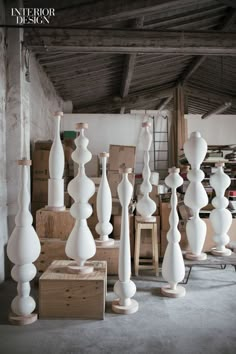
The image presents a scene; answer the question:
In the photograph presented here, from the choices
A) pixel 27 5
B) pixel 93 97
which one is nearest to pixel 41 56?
pixel 27 5

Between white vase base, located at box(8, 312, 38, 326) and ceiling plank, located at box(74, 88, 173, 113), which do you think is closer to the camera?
white vase base, located at box(8, 312, 38, 326)

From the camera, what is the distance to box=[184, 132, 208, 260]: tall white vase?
122 inches

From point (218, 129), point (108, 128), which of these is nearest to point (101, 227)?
point (108, 128)

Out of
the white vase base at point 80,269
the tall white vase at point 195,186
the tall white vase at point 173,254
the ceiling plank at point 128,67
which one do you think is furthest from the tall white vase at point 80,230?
the ceiling plank at point 128,67

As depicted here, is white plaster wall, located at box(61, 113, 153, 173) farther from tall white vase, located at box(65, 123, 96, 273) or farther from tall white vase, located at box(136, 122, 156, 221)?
tall white vase, located at box(65, 123, 96, 273)

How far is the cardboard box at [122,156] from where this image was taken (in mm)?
4887

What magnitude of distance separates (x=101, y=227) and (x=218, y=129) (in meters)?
6.53

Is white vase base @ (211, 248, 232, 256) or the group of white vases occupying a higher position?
the group of white vases

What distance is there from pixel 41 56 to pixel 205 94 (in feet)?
17.0

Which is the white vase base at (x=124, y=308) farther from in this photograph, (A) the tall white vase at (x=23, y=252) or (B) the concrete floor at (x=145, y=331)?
(A) the tall white vase at (x=23, y=252)

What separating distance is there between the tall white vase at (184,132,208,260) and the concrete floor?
57 centimetres

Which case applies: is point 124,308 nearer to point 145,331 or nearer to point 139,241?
point 145,331

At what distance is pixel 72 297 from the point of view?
262 cm

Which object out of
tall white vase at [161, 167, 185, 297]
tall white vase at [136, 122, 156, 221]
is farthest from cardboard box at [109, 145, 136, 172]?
tall white vase at [161, 167, 185, 297]
